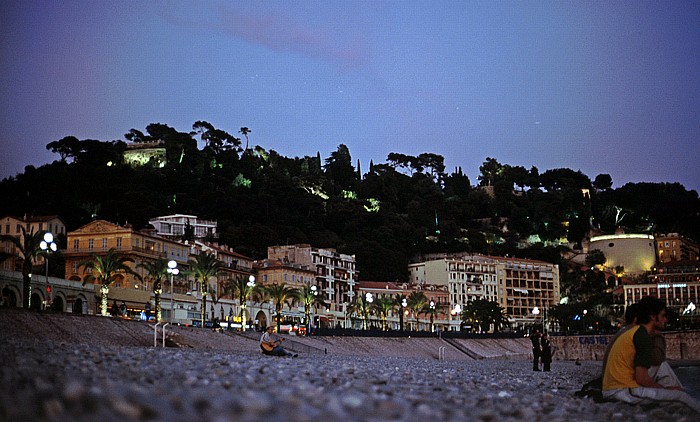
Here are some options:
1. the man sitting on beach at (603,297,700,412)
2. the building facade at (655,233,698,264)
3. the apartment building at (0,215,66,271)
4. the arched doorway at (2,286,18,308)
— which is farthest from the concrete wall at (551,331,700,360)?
the man sitting on beach at (603,297,700,412)

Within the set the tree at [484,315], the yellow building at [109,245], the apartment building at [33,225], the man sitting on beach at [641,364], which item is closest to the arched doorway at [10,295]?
the yellow building at [109,245]

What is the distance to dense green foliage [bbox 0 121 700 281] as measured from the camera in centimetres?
12012

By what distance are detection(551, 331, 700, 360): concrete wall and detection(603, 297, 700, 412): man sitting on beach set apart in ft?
279

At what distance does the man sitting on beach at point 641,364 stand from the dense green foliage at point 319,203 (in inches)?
3968

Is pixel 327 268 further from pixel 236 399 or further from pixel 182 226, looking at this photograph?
pixel 236 399

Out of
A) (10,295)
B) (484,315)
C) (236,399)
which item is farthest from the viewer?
(484,315)

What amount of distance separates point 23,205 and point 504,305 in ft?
271

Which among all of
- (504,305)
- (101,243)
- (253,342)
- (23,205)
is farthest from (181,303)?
(504,305)

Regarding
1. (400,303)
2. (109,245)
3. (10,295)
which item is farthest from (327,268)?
(10,295)

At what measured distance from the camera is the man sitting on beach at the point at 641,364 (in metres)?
11.1

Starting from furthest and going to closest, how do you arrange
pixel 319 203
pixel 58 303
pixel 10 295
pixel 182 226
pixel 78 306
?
1. pixel 319 203
2. pixel 182 226
3. pixel 78 306
4. pixel 58 303
5. pixel 10 295

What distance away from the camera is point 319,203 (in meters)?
152

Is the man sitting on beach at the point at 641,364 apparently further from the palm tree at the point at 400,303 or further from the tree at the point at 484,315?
the tree at the point at 484,315

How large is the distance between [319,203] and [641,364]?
141 metres
